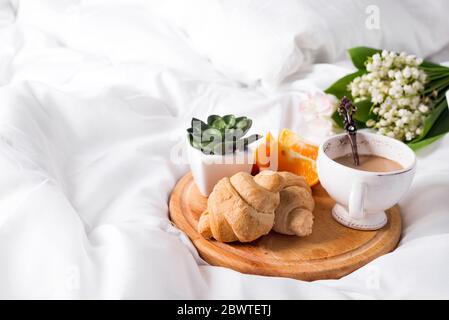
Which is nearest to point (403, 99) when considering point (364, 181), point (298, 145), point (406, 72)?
point (406, 72)

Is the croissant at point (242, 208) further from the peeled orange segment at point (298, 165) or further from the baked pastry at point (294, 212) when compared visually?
the peeled orange segment at point (298, 165)

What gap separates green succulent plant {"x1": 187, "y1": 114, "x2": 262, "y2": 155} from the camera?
934 millimetres

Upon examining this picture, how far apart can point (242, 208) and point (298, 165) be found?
25cm

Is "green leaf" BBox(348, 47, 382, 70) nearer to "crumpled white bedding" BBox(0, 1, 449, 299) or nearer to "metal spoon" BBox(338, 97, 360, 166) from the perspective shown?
"crumpled white bedding" BBox(0, 1, 449, 299)

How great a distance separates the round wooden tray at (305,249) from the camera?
806mm

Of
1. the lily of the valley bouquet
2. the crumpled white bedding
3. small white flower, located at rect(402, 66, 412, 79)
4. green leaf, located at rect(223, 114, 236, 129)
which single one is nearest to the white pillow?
the crumpled white bedding

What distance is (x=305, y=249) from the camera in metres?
0.84

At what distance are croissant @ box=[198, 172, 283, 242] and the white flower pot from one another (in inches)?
3.6

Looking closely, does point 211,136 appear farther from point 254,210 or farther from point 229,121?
point 254,210

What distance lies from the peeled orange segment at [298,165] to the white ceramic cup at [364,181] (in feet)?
0.28

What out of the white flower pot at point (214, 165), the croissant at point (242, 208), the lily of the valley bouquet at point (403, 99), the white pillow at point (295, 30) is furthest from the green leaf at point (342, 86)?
the croissant at point (242, 208)

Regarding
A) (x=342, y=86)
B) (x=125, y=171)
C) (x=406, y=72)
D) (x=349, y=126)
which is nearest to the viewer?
(x=349, y=126)

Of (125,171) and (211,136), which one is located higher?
(211,136)

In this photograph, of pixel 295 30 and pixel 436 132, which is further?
pixel 295 30
